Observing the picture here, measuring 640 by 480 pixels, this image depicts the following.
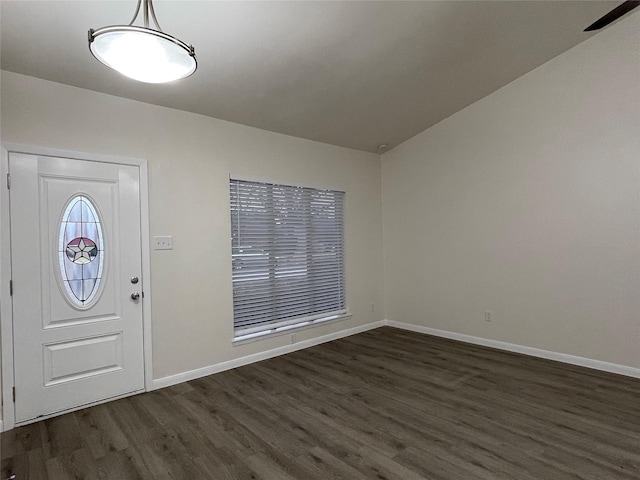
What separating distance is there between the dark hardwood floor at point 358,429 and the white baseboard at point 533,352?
117mm

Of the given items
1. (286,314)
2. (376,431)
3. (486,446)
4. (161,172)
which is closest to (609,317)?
(486,446)

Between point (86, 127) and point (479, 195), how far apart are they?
4382 mm

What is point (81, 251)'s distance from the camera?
3.00m

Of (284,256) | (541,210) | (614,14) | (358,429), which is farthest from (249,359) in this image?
Result: (614,14)

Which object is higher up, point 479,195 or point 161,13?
point 161,13

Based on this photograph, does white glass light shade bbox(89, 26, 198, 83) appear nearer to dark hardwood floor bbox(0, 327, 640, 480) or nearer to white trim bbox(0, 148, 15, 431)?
white trim bbox(0, 148, 15, 431)

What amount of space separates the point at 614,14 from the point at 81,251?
503 centimetres

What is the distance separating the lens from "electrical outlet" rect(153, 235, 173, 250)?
3.39 meters

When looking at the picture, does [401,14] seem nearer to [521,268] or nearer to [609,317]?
[521,268]

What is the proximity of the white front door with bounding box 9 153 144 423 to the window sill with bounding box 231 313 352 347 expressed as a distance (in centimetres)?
107

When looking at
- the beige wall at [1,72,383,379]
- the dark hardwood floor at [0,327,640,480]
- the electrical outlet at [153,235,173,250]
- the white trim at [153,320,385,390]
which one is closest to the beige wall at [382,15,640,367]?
the dark hardwood floor at [0,327,640,480]

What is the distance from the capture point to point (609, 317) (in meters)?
3.55

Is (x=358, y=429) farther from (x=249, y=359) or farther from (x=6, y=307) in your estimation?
(x=6, y=307)

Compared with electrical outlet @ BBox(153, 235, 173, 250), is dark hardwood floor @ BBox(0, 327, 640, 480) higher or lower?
lower
